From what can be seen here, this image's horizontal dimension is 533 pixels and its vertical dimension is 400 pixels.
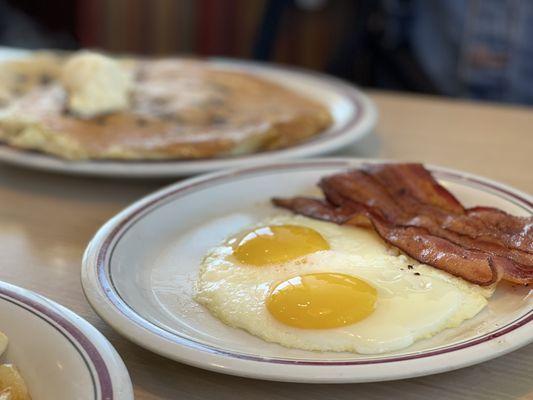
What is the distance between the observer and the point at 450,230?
44.2 inches

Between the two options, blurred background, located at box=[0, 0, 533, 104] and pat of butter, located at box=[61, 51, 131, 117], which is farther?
blurred background, located at box=[0, 0, 533, 104]

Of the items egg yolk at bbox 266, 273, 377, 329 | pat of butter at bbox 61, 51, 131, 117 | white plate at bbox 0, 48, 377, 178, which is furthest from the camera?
pat of butter at bbox 61, 51, 131, 117

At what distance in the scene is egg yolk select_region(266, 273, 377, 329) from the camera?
91 centimetres

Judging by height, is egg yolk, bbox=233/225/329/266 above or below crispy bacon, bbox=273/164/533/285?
below

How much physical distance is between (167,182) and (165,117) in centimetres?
23

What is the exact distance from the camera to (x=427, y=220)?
1.15 meters

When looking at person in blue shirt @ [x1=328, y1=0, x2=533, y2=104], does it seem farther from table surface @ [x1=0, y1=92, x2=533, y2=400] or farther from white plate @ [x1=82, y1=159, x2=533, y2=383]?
white plate @ [x1=82, y1=159, x2=533, y2=383]

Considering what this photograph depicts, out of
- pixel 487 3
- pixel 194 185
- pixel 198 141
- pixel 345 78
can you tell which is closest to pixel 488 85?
pixel 487 3

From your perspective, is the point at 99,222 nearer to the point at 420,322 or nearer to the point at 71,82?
the point at 71,82

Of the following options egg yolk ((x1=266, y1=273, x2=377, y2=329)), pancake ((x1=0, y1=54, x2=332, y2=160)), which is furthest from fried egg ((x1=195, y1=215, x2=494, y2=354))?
pancake ((x1=0, y1=54, x2=332, y2=160))

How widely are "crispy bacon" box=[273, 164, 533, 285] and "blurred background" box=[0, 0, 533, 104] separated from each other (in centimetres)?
206

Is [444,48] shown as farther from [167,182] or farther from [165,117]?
[167,182]

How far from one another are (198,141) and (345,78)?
242 cm

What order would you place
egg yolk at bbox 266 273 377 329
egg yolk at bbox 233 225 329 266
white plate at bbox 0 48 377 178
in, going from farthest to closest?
1. white plate at bbox 0 48 377 178
2. egg yolk at bbox 233 225 329 266
3. egg yolk at bbox 266 273 377 329
